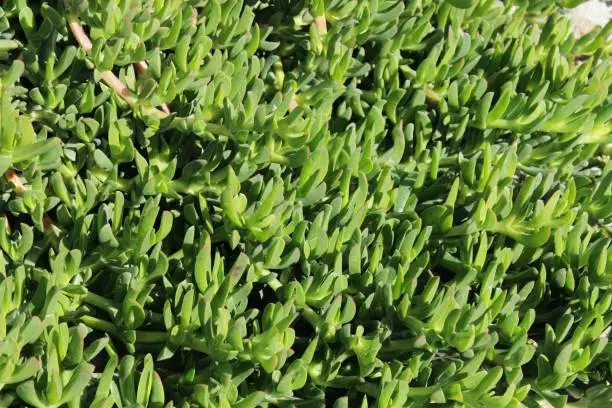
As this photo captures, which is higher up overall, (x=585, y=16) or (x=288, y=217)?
(x=585, y=16)

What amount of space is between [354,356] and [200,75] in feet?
1.58

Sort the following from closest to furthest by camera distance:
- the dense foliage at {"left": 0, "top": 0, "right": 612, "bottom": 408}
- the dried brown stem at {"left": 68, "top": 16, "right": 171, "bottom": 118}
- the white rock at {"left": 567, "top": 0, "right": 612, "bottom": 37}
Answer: the dense foliage at {"left": 0, "top": 0, "right": 612, "bottom": 408} < the dried brown stem at {"left": 68, "top": 16, "right": 171, "bottom": 118} < the white rock at {"left": 567, "top": 0, "right": 612, "bottom": 37}

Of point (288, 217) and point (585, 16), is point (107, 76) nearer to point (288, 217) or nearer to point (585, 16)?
point (288, 217)

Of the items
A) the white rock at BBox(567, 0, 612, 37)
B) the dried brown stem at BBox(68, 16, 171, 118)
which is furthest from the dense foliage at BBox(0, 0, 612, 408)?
the white rock at BBox(567, 0, 612, 37)

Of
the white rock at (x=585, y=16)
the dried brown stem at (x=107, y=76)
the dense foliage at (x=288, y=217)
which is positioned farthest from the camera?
the white rock at (x=585, y=16)

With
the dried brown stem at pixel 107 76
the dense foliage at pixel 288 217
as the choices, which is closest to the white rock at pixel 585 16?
the dense foliage at pixel 288 217

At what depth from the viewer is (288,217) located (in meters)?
1.32

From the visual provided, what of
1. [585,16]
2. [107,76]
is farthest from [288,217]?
[585,16]

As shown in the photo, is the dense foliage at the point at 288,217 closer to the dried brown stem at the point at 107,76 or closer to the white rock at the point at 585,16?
the dried brown stem at the point at 107,76

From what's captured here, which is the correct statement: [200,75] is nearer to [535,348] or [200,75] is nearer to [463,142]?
[463,142]

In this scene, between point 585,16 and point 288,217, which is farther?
point 585,16

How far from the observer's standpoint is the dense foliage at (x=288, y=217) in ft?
4.05

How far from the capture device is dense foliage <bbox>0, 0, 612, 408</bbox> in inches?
48.6

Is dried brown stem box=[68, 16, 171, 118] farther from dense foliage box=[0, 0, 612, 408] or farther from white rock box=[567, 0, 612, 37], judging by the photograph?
white rock box=[567, 0, 612, 37]
